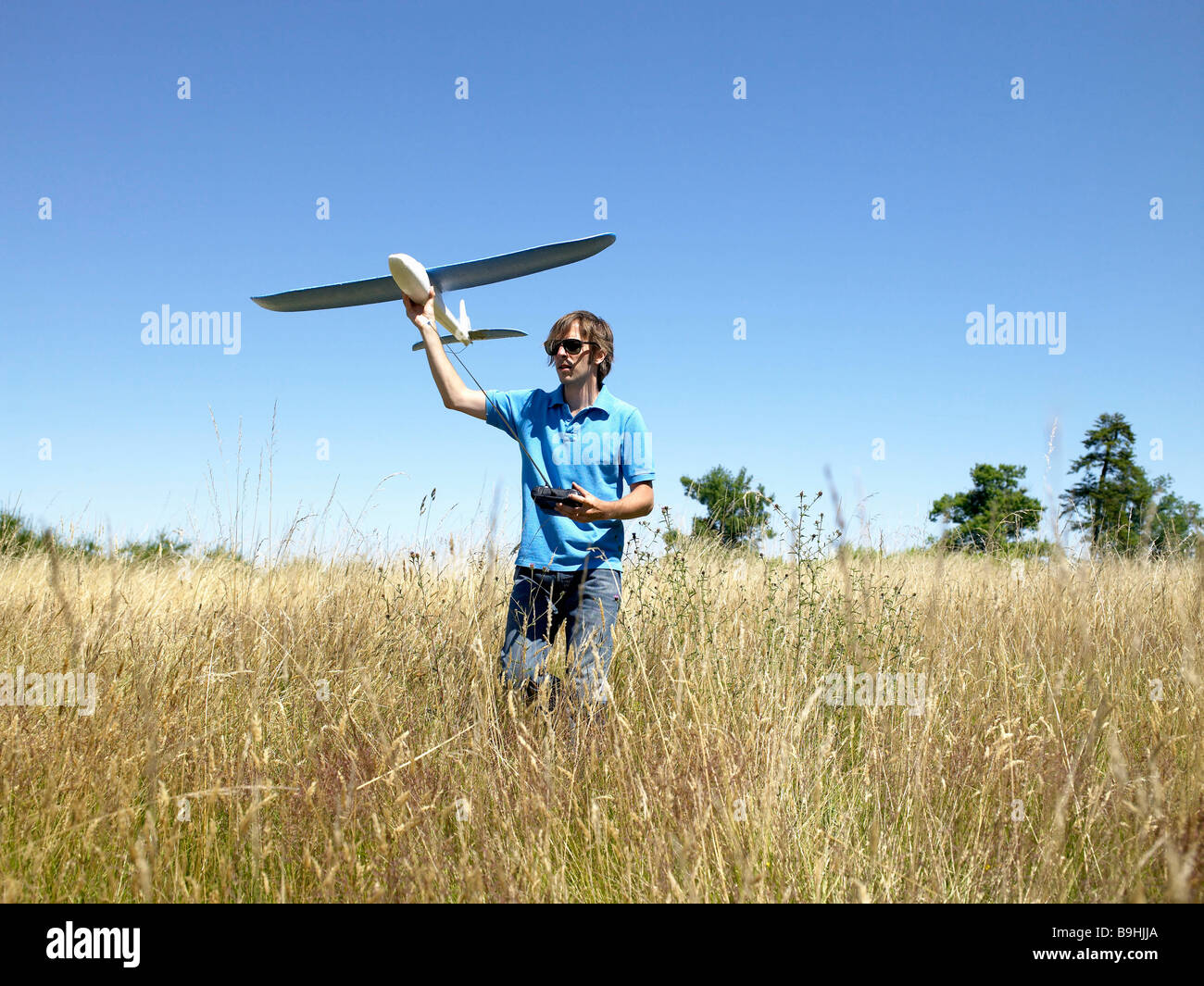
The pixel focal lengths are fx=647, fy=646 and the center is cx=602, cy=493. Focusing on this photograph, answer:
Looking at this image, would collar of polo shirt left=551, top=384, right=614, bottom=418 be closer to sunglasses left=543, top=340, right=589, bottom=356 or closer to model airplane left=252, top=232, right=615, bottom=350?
sunglasses left=543, top=340, right=589, bottom=356

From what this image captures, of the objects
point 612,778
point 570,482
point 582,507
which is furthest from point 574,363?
point 612,778

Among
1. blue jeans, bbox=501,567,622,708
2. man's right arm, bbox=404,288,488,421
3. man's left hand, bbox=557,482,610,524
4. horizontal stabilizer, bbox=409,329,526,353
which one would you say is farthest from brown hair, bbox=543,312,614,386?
horizontal stabilizer, bbox=409,329,526,353

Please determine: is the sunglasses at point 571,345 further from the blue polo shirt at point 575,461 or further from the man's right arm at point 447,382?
the man's right arm at point 447,382

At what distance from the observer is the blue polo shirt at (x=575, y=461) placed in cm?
316

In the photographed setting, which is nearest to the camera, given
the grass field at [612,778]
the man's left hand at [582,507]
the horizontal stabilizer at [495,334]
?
the grass field at [612,778]

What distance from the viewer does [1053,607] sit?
176 inches

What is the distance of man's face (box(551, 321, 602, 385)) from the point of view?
130 inches

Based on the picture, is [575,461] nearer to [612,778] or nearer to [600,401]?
[600,401]

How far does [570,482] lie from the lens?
3297 millimetres

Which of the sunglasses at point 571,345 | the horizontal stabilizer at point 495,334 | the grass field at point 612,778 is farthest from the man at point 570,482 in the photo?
the horizontal stabilizer at point 495,334

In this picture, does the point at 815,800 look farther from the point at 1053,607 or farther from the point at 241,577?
the point at 241,577

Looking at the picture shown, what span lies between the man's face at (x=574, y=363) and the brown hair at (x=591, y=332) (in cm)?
2
